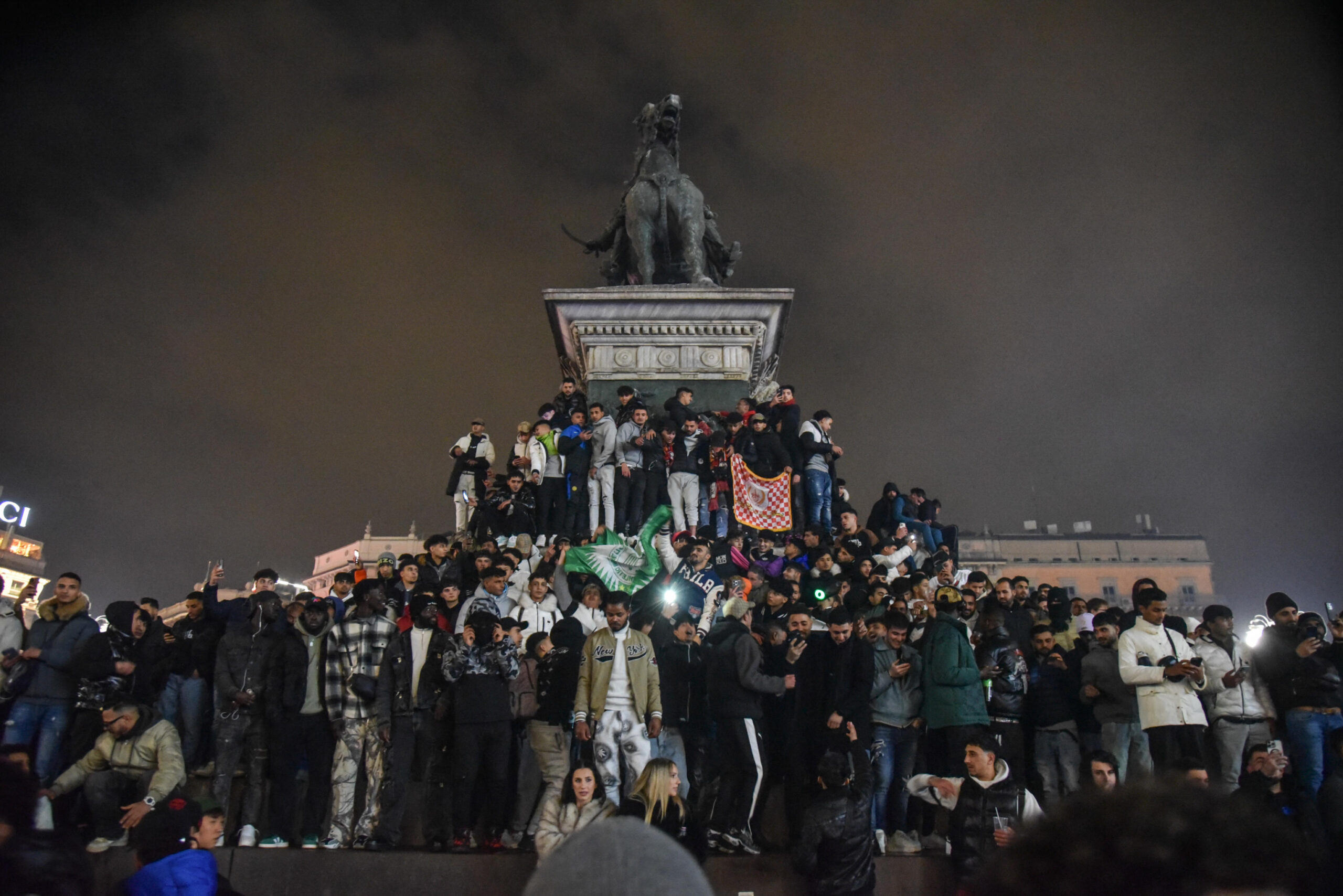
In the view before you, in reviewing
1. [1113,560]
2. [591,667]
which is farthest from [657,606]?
[1113,560]

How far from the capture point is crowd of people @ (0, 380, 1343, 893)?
7262mm

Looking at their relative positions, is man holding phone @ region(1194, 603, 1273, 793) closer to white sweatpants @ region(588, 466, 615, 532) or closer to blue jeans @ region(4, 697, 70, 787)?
white sweatpants @ region(588, 466, 615, 532)

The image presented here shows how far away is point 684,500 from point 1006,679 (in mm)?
6602

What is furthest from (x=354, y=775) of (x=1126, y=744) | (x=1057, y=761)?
(x=1126, y=744)

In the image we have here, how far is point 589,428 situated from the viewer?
14.6 m

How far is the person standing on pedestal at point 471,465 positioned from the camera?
48.0ft

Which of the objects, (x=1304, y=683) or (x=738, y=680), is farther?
(x=1304, y=683)

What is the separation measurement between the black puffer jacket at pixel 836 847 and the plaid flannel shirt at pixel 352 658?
373 cm

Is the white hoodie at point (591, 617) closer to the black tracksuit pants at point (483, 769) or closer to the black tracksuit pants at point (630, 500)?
the black tracksuit pants at point (483, 769)

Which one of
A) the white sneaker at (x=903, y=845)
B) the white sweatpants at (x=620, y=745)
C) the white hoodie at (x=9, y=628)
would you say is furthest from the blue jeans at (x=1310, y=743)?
the white hoodie at (x=9, y=628)

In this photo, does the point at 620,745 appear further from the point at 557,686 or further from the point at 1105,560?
the point at 1105,560

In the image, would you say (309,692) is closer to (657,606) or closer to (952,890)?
(657,606)

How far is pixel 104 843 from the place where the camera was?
23.9ft

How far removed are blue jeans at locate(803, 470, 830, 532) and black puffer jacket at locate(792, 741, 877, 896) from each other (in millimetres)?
8114
